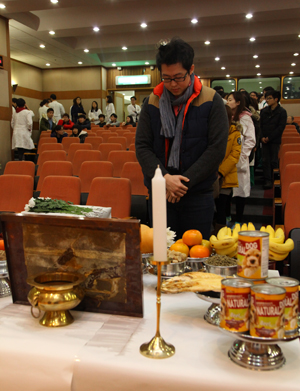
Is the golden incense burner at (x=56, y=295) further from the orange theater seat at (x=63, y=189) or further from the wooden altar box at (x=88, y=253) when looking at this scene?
the orange theater seat at (x=63, y=189)

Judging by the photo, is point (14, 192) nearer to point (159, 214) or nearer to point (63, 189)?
point (63, 189)

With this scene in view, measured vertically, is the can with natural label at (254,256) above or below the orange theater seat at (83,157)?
below

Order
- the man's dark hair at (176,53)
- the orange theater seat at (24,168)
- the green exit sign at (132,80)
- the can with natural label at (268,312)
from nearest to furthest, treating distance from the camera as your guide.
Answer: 1. the can with natural label at (268,312)
2. the man's dark hair at (176,53)
3. the orange theater seat at (24,168)
4. the green exit sign at (132,80)

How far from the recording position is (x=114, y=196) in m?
2.85

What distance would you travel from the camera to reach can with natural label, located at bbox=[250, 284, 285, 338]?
0.71m

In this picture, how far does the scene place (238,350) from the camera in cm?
79

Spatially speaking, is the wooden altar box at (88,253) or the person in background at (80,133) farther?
the person in background at (80,133)

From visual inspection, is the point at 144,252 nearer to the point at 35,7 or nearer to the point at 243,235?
the point at 243,235

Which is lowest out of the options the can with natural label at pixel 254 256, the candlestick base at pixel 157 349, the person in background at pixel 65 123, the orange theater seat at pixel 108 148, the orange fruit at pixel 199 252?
the candlestick base at pixel 157 349

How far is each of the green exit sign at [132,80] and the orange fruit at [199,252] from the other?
15.4m

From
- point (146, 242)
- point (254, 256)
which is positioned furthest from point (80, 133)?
point (254, 256)

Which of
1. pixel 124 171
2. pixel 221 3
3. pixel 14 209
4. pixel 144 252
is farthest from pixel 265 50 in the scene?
pixel 144 252

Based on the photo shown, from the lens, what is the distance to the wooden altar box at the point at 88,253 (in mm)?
939

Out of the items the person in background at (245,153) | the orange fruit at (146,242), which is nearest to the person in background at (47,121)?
the person in background at (245,153)
